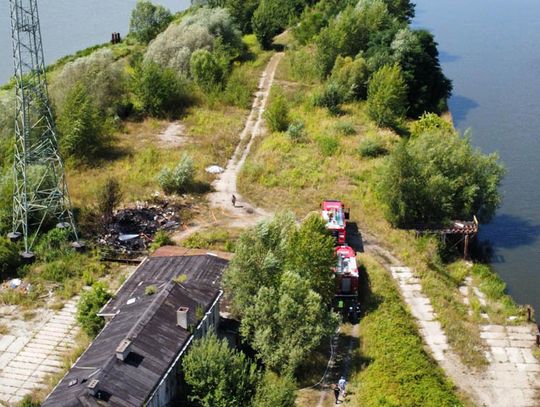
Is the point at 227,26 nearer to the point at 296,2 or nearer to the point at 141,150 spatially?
the point at 296,2

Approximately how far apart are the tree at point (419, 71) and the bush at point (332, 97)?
5.66m

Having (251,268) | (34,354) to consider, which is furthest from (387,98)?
(34,354)

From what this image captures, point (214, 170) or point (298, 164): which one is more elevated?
point (298, 164)

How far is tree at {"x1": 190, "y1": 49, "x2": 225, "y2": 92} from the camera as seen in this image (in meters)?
58.7

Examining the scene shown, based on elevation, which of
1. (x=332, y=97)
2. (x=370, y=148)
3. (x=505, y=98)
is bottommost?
(x=370, y=148)

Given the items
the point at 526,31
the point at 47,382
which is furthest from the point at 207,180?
the point at 526,31

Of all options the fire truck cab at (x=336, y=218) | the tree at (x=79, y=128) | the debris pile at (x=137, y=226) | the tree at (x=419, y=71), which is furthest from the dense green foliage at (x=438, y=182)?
the tree at (x=79, y=128)

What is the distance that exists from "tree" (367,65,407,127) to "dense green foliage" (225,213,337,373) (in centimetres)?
2177

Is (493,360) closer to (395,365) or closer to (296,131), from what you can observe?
(395,365)

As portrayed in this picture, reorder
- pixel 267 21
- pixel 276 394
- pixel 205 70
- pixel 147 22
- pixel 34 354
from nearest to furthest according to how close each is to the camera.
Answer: pixel 276 394, pixel 34 354, pixel 205 70, pixel 267 21, pixel 147 22

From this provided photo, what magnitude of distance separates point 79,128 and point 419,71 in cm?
2716

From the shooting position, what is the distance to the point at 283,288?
27281mm

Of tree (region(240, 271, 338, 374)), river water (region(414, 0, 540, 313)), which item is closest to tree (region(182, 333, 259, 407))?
tree (region(240, 271, 338, 374))

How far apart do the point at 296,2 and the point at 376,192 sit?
48.0 m
